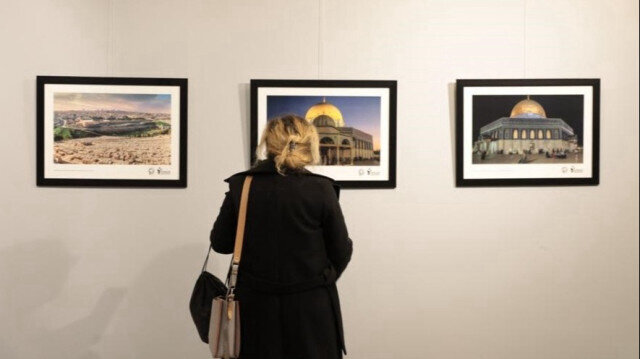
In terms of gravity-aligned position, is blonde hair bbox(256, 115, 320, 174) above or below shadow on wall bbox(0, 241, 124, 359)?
above

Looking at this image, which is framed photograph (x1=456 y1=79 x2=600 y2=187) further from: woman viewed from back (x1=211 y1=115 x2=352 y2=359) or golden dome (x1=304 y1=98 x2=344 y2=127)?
woman viewed from back (x1=211 y1=115 x2=352 y2=359)

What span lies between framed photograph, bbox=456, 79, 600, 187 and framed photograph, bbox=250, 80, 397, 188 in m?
0.44

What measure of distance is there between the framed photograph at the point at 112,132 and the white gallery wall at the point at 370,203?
0.27 ft

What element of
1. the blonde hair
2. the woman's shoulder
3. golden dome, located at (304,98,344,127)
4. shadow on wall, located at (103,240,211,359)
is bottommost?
shadow on wall, located at (103,240,211,359)

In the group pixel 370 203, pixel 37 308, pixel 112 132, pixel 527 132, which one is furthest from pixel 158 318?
pixel 527 132

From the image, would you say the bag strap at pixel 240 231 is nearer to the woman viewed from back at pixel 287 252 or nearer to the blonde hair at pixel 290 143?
the woman viewed from back at pixel 287 252

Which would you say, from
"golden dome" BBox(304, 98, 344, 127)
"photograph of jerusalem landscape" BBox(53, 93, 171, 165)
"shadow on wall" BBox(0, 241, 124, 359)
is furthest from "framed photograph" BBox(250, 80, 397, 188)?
"shadow on wall" BBox(0, 241, 124, 359)

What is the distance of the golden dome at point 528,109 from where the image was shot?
276 centimetres

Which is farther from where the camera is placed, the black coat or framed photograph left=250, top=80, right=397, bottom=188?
framed photograph left=250, top=80, right=397, bottom=188

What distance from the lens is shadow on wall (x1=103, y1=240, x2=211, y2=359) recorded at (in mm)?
2719

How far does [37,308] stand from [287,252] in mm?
1872

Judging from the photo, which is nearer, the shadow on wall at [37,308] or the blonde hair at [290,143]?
the blonde hair at [290,143]

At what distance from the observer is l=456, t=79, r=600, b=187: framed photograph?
9.02ft

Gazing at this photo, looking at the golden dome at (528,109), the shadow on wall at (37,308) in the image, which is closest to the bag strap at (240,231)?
the shadow on wall at (37,308)
